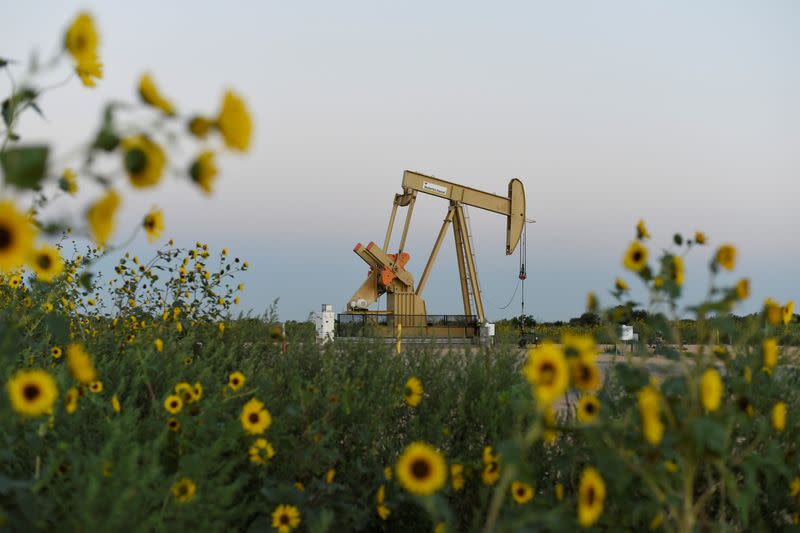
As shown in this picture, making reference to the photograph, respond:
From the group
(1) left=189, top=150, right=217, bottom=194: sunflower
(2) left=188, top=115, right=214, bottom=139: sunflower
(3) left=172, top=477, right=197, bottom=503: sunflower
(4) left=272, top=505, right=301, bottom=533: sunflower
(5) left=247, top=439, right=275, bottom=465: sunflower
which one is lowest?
(4) left=272, top=505, right=301, bottom=533: sunflower

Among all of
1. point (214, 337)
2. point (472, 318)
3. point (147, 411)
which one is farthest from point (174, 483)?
point (472, 318)

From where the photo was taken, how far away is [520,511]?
2193 millimetres

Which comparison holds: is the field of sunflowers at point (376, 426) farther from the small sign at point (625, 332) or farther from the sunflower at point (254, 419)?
the small sign at point (625, 332)

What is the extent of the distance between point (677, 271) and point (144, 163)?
1612 millimetres

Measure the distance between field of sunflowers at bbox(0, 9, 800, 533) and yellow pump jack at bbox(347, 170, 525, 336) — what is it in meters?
14.5

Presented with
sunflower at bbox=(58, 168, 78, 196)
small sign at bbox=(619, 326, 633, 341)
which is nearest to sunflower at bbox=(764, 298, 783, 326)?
sunflower at bbox=(58, 168, 78, 196)

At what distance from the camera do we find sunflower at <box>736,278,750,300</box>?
203 cm

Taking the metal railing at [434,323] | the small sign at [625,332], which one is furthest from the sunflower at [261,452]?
the metal railing at [434,323]

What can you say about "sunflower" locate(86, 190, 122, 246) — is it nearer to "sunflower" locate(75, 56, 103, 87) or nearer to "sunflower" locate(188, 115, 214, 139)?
"sunflower" locate(188, 115, 214, 139)

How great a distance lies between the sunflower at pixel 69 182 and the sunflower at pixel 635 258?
1.54 m

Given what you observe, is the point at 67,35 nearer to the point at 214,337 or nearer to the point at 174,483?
the point at 174,483

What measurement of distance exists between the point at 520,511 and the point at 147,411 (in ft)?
8.82

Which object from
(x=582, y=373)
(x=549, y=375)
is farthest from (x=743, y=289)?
(x=549, y=375)

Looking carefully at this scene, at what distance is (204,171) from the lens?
1.24 m
